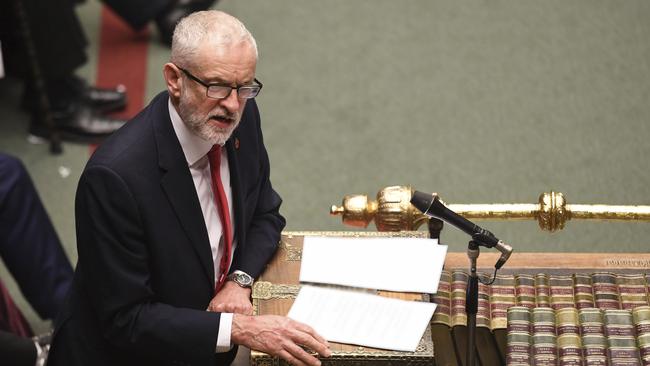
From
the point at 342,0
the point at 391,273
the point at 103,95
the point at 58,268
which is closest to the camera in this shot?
the point at 391,273

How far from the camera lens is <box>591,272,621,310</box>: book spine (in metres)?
2.87

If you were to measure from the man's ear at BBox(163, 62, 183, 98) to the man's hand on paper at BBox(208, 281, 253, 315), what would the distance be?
0.57 metres

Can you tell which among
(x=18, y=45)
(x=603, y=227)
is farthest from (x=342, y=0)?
(x=603, y=227)

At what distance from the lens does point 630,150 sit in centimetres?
500

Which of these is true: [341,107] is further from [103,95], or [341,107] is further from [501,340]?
[501,340]

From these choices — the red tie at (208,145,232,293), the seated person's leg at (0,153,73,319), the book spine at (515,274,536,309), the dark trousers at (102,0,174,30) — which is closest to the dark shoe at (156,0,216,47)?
the dark trousers at (102,0,174,30)

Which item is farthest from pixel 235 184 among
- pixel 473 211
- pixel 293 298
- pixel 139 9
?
pixel 139 9

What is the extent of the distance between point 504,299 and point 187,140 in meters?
1.00

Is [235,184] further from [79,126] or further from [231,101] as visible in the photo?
[79,126]

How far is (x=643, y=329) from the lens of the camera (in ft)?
8.93

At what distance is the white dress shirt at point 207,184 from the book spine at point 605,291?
3.35 ft

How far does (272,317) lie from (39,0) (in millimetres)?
3028

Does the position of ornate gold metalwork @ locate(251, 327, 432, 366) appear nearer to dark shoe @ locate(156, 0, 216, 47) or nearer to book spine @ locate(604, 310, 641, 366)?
book spine @ locate(604, 310, 641, 366)

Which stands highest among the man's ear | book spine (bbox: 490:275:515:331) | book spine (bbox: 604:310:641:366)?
the man's ear
